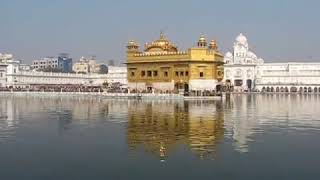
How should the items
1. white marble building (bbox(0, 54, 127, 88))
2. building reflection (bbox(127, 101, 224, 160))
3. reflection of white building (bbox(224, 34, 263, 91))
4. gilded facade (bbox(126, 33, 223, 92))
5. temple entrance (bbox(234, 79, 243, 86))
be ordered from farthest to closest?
temple entrance (bbox(234, 79, 243, 86)), reflection of white building (bbox(224, 34, 263, 91)), white marble building (bbox(0, 54, 127, 88)), gilded facade (bbox(126, 33, 223, 92)), building reflection (bbox(127, 101, 224, 160))

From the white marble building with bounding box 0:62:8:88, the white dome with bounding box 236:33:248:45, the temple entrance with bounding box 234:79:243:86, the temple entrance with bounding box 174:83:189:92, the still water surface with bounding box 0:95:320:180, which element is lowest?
the still water surface with bounding box 0:95:320:180

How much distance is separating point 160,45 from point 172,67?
5672mm

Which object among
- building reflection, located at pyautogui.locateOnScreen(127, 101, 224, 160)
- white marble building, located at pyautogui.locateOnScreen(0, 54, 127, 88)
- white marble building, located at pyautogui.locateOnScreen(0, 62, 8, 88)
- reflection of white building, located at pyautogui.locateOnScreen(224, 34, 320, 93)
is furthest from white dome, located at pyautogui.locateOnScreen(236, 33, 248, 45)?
building reflection, located at pyautogui.locateOnScreen(127, 101, 224, 160)

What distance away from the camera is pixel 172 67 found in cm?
5794

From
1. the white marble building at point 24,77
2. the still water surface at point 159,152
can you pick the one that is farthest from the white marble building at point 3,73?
the still water surface at point 159,152

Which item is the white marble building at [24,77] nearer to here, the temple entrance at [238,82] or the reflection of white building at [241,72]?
the reflection of white building at [241,72]

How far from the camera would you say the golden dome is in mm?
62397

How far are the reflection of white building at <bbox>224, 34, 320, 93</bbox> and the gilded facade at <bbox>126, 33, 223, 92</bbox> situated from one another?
53.9m

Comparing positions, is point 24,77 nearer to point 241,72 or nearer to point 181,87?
point 241,72

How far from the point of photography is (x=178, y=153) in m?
14.0

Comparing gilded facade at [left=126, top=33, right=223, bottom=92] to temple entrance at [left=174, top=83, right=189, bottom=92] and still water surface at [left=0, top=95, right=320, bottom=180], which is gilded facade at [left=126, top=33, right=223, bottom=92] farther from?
still water surface at [left=0, top=95, right=320, bottom=180]

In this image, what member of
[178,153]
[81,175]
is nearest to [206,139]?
[178,153]

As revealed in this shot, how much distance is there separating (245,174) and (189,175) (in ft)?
4.31

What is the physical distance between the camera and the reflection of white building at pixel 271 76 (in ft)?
381
